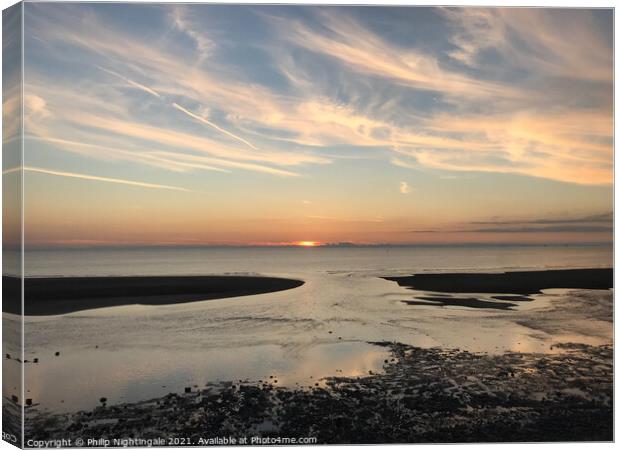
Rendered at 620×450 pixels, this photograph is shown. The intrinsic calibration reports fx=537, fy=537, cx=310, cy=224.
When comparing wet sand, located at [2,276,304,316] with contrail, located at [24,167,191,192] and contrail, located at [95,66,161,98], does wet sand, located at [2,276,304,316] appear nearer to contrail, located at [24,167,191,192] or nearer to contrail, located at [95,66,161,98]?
contrail, located at [24,167,191,192]

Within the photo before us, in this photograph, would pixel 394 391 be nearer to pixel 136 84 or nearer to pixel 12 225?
pixel 12 225

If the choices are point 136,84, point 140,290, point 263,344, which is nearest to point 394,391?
point 263,344

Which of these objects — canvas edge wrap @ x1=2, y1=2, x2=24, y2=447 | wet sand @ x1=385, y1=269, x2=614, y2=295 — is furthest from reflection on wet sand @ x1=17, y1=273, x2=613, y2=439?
wet sand @ x1=385, y1=269, x2=614, y2=295

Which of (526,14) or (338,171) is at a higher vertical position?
(526,14)

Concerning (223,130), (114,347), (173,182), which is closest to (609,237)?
(223,130)

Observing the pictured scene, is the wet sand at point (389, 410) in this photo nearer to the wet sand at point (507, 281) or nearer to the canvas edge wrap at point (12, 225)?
the canvas edge wrap at point (12, 225)

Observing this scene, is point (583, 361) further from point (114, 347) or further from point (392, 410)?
point (114, 347)
